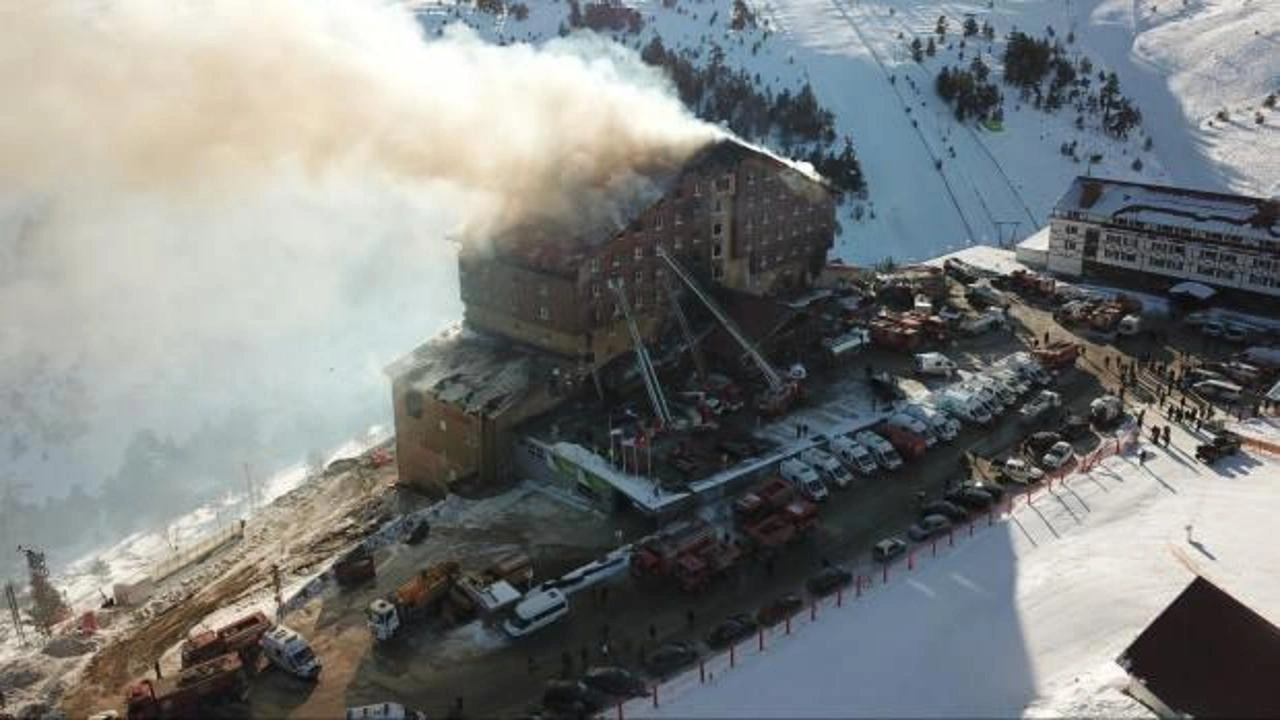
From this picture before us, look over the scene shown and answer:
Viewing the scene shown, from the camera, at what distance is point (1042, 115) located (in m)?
101

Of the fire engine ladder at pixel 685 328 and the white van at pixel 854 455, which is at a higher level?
the fire engine ladder at pixel 685 328

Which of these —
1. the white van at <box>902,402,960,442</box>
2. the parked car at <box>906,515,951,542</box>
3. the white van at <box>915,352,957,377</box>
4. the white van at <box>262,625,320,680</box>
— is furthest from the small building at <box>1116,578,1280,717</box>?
the white van at <box>262,625,320,680</box>

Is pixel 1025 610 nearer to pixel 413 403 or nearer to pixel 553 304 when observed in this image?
pixel 553 304

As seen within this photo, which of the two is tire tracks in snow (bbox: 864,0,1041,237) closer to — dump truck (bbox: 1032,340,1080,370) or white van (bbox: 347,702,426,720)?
dump truck (bbox: 1032,340,1080,370)

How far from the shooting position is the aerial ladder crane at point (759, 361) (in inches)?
1699

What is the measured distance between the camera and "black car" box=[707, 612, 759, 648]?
2984 centimetres

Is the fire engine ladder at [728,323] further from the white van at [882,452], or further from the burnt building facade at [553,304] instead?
the white van at [882,452]

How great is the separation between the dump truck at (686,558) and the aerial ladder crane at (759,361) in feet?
31.4

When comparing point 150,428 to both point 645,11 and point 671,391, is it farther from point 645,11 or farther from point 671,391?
point 645,11

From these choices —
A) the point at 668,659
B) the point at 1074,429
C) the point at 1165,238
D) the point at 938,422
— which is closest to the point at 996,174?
the point at 1165,238

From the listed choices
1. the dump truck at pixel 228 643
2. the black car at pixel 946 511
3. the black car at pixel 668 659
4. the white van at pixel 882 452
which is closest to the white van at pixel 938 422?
the white van at pixel 882 452

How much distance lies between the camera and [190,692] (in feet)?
92.6

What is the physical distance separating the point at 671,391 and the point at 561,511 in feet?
26.9

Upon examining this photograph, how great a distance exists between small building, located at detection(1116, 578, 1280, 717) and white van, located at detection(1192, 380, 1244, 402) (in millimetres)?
18548
